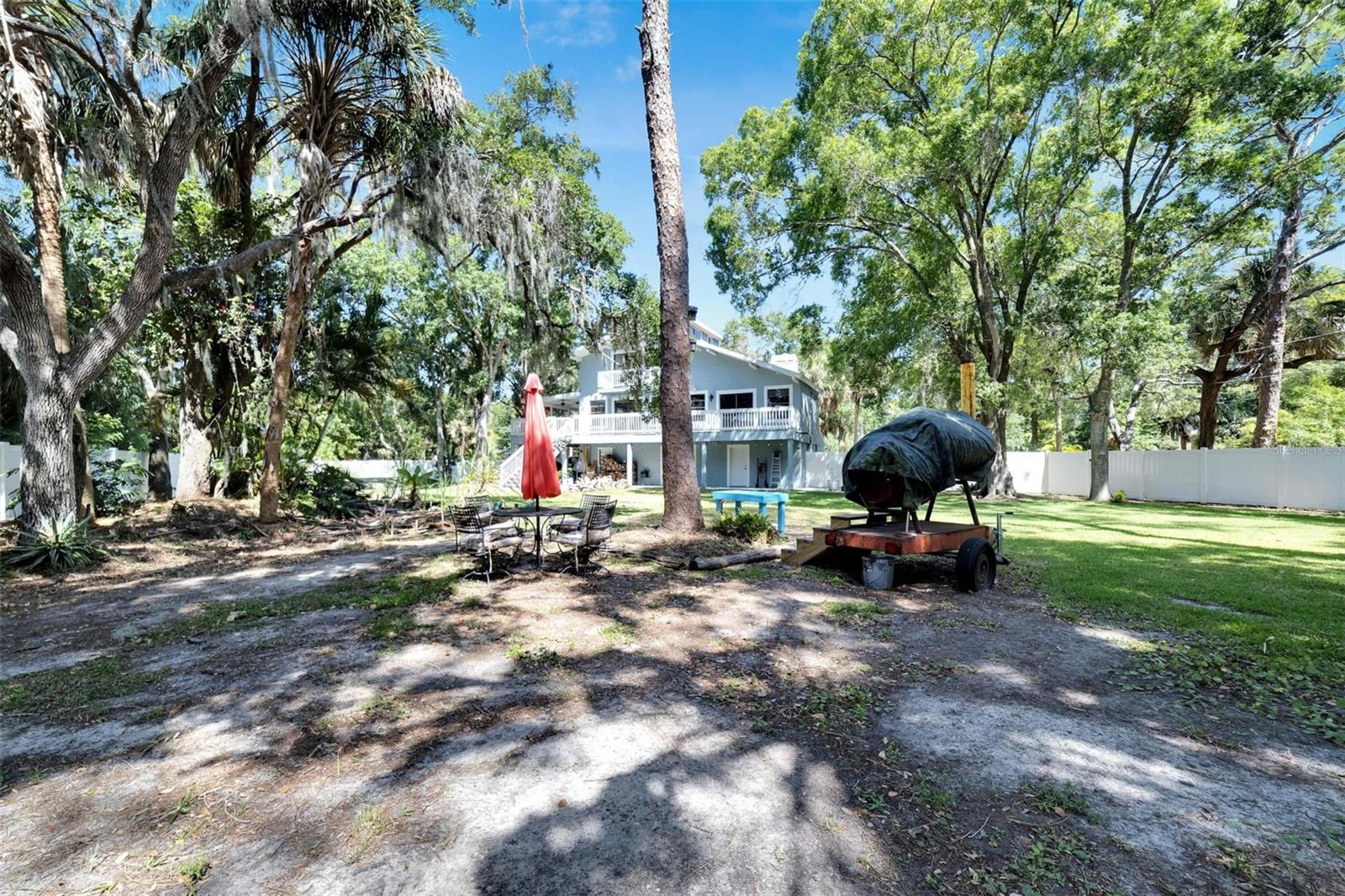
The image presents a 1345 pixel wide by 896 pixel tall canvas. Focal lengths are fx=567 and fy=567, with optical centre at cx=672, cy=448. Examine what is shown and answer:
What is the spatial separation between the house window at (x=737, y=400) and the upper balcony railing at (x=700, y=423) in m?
0.77

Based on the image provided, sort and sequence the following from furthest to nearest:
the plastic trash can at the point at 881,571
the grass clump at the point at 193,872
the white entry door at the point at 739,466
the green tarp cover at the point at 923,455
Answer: the white entry door at the point at 739,466 → the plastic trash can at the point at 881,571 → the green tarp cover at the point at 923,455 → the grass clump at the point at 193,872

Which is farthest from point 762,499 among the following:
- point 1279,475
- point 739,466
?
point 739,466

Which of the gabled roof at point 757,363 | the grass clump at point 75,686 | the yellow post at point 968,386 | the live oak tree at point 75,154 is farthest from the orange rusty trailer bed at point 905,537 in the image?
the gabled roof at point 757,363

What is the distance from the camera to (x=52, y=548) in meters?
7.23

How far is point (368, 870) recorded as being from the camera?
2.10 m

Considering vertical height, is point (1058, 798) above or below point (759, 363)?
below

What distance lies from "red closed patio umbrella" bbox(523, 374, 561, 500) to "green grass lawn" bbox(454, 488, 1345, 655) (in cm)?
434

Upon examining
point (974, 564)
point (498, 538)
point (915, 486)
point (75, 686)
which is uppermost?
point (915, 486)

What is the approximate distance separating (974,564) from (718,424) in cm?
1797

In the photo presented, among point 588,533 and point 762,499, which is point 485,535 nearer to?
point 588,533

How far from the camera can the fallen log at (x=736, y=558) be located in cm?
736

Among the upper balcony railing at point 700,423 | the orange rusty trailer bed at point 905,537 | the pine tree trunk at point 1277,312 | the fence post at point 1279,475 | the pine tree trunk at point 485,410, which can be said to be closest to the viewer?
the orange rusty trailer bed at point 905,537

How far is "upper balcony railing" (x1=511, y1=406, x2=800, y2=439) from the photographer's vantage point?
76.5 ft

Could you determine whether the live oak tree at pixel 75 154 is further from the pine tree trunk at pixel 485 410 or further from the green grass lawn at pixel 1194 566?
the pine tree trunk at pixel 485 410
